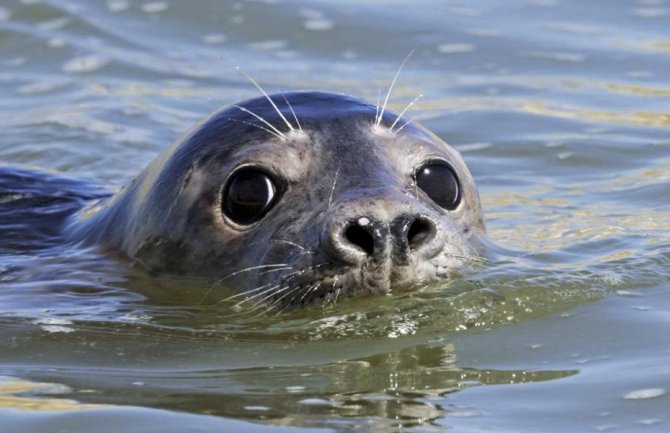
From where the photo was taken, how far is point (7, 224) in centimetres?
688

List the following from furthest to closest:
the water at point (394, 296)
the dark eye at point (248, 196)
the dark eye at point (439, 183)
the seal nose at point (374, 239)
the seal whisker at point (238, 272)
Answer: the dark eye at point (439, 183) → the dark eye at point (248, 196) → the seal whisker at point (238, 272) → the seal nose at point (374, 239) → the water at point (394, 296)

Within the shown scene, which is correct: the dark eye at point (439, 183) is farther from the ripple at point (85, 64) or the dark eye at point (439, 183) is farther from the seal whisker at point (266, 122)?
the ripple at point (85, 64)

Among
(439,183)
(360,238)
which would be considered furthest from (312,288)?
(439,183)

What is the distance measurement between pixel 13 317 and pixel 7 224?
5.24ft

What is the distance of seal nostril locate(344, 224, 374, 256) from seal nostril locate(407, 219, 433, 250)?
0.53ft

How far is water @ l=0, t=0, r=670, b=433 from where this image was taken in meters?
4.29

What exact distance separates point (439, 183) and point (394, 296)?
72cm

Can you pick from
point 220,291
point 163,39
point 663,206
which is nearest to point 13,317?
point 220,291

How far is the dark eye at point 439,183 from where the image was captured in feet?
18.3

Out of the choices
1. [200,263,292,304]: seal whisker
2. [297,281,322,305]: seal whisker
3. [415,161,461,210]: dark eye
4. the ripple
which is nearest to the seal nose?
[297,281,322,305]: seal whisker

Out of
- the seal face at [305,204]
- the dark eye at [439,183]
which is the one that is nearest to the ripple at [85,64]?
the seal face at [305,204]

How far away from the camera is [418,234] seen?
199 inches

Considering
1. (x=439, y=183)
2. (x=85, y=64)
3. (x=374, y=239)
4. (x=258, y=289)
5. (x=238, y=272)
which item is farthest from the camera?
(x=85, y=64)

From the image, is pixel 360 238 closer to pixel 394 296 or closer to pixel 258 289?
pixel 394 296
